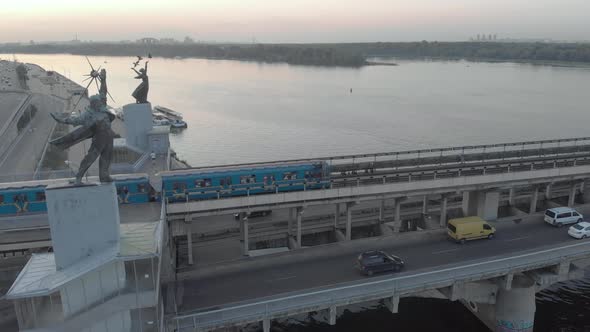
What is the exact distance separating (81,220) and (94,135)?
298 cm

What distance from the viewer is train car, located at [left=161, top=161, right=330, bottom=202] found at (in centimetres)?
2589

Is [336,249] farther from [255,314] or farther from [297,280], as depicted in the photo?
[255,314]

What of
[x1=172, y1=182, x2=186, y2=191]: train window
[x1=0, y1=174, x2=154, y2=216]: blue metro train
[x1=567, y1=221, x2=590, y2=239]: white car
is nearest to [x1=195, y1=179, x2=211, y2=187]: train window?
[x1=172, y1=182, x2=186, y2=191]: train window

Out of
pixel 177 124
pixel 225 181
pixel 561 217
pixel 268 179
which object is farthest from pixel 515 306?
pixel 177 124

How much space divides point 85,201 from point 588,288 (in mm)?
30431

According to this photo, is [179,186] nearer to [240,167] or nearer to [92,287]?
[240,167]

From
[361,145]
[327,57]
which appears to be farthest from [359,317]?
[327,57]

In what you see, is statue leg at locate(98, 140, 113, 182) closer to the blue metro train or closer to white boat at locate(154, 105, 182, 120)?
the blue metro train

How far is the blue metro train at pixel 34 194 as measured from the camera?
2370cm

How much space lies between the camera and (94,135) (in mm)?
16234

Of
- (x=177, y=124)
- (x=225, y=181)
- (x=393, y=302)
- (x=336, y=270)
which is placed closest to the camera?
(x=393, y=302)

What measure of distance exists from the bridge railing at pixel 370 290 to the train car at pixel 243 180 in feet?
25.5

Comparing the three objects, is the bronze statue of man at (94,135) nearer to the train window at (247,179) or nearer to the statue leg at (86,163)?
the statue leg at (86,163)

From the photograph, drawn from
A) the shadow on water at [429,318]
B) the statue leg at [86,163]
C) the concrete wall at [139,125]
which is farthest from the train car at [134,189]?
the shadow on water at [429,318]
